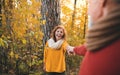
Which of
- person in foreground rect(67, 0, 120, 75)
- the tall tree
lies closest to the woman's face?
the tall tree

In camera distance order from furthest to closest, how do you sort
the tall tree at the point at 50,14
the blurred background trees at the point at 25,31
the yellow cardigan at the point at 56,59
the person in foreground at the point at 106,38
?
the tall tree at the point at 50,14 → the blurred background trees at the point at 25,31 → the yellow cardigan at the point at 56,59 → the person in foreground at the point at 106,38

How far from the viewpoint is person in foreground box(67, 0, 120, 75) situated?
1282mm

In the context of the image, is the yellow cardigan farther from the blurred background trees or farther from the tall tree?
the tall tree

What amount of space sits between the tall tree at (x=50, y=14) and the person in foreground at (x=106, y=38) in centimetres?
667

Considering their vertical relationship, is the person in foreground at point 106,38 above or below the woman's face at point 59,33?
above

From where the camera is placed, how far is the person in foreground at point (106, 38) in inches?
50.5

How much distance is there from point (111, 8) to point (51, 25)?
22.4ft

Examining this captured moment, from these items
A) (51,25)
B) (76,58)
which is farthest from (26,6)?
(76,58)

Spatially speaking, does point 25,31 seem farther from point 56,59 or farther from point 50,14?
point 56,59

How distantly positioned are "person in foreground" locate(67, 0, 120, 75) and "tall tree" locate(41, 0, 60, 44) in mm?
6669

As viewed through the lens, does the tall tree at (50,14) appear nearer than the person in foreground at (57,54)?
No

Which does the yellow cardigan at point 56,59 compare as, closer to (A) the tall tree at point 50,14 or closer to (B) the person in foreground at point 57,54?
(B) the person in foreground at point 57,54

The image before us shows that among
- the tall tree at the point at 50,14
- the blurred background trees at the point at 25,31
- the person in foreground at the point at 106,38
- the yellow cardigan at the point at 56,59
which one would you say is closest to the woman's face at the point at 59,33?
the yellow cardigan at the point at 56,59

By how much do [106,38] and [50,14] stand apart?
681cm
